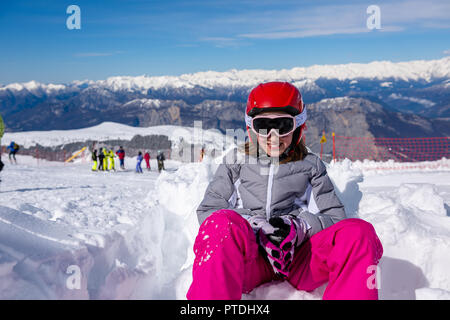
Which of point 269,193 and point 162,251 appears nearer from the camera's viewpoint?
point 269,193

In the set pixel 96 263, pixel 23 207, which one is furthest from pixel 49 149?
pixel 96 263

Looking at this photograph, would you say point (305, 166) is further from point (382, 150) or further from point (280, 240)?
point (382, 150)

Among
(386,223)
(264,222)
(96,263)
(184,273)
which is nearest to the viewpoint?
(264,222)

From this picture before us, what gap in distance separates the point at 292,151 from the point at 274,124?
29 centimetres

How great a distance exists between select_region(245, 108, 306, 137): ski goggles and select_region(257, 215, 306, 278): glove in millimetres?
694

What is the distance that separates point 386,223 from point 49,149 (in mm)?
55541

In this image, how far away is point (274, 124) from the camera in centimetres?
262

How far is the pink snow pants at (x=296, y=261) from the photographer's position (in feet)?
5.82

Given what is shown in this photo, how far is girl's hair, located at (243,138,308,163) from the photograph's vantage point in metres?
2.71

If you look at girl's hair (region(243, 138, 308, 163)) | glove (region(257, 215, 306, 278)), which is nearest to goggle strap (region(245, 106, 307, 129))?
girl's hair (region(243, 138, 308, 163))

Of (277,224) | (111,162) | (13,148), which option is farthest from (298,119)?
(13,148)

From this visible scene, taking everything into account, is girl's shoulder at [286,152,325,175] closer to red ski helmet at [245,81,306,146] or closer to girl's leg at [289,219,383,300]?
red ski helmet at [245,81,306,146]
